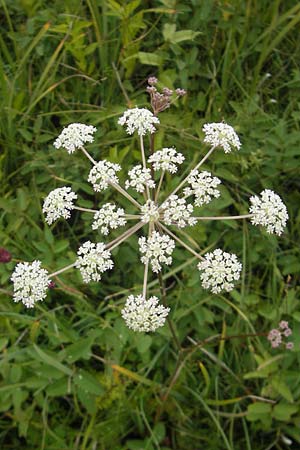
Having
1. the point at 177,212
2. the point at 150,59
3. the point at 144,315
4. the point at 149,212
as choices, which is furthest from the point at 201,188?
the point at 150,59

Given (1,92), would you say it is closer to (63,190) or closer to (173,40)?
(173,40)

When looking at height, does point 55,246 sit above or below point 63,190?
below

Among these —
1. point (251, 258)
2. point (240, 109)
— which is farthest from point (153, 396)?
point (240, 109)

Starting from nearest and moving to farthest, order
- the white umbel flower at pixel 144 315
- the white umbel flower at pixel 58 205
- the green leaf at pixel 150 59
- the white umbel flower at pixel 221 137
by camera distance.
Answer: the white umbel flower at pixel 144 315, the white umbel flower at pixel 58 205, the white umbel flower at pixel 221 137, the green leaf at pixel 150 59

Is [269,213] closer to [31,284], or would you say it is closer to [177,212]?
[177,212]

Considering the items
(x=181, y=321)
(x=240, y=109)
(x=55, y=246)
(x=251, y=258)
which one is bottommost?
(x=181, y=321)

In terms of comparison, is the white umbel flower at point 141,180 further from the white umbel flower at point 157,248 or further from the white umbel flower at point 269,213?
the white umbel flower at point 269,213

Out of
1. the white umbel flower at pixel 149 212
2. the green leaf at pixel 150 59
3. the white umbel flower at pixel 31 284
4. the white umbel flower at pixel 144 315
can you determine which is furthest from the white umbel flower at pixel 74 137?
the green leaf at pixel 150 59
